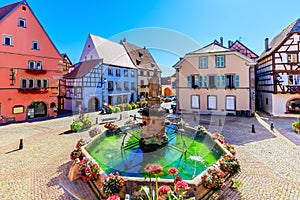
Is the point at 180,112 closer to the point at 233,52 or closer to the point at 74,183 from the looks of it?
the point at 233,52

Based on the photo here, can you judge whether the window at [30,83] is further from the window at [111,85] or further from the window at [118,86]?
the window at [118,86]

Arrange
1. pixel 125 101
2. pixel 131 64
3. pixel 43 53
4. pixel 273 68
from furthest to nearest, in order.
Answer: pixel 131 64
pixel 125 101
pixel 43 53
pixel 273 68

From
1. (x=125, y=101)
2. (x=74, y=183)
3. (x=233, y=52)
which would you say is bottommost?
(x=74, y=183)

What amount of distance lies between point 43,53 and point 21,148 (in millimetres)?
13712

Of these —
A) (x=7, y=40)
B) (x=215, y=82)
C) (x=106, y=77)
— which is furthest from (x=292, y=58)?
(x=7, y=40)

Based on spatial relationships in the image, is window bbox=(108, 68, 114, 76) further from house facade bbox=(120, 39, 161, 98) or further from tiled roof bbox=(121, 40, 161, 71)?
tiled roof bbox=(121, 40, 161, 71)

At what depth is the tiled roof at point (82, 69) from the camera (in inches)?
894

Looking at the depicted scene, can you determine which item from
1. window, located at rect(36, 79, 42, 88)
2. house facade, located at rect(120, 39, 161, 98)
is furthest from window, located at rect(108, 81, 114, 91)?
window, located at rect(36, 79, 42, 88)

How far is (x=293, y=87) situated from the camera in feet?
57.1

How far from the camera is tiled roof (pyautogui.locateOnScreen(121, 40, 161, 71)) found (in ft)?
108

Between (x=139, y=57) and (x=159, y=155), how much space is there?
2990 cm

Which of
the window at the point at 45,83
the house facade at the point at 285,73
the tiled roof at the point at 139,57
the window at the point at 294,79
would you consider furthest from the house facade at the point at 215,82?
the window at the point at 45,83

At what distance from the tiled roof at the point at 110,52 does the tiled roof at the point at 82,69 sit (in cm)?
154

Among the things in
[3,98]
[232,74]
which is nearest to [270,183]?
[232,74]
